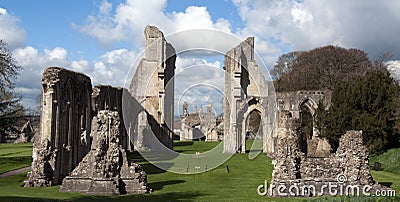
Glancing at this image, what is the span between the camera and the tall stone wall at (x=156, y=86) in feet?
135

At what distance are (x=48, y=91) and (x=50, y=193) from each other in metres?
5.46

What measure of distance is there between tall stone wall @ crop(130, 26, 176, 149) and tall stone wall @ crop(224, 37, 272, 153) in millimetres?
5891

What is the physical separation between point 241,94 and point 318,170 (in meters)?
23.6

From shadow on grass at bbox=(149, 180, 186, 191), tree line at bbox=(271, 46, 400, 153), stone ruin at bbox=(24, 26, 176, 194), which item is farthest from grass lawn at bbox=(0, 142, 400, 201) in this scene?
tree line at bbox=(271, 46, 400, 153)

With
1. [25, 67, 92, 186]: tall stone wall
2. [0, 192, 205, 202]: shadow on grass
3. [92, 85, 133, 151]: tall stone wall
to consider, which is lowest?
[0, 192, 205, 202]: shadow on grass

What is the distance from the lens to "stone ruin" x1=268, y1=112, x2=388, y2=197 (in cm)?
1534

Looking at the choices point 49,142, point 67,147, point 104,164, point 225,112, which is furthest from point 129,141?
point 104,164

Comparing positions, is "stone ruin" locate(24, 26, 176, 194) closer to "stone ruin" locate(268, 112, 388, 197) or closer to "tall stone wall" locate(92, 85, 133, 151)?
"tall stone wall" locate(92, 85, 133, 151)

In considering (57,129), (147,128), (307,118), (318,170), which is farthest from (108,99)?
(307,118)

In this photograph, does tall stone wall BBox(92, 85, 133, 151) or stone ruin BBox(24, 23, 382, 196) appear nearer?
stone ruin BBox(24, 23, 382, 196)

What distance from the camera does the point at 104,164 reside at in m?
16.0

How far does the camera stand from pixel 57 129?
20.0m

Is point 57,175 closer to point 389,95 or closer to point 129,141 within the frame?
point 129,141

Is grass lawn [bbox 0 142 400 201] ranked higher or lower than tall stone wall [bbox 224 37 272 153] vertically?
lower
